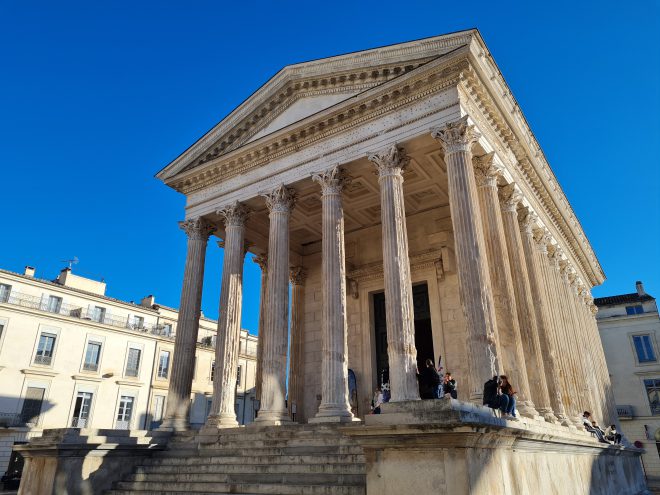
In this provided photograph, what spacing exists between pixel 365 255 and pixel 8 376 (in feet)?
68.1

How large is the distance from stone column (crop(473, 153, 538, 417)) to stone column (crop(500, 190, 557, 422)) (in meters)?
0.65

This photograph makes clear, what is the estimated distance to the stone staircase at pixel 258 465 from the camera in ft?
31.3

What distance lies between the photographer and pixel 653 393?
113 ft

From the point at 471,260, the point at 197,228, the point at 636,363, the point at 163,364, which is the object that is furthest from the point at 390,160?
the point at 636,363

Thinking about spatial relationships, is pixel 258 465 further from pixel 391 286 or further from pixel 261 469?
pixel 391 286

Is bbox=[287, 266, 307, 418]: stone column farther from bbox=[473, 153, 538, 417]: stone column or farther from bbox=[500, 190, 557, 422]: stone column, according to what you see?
bbox=[473, 153, 538, 417]: stone column

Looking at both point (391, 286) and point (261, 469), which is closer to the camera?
point (261, 469)

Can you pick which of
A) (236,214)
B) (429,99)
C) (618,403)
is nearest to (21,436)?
(236,214)

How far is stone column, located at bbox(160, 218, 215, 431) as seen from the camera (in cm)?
1512

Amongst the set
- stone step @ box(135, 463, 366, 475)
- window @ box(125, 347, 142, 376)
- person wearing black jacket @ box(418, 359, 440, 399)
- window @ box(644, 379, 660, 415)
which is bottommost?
stone step @ box(135, 463, 366, 475)

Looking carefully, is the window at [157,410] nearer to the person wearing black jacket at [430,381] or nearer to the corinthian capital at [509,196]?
the person wearing black jacket at [430,381]

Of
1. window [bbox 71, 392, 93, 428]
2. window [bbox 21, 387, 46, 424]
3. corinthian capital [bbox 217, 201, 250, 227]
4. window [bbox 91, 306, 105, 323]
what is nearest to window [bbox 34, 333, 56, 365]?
window [bbox 21, 387, 46, 424]

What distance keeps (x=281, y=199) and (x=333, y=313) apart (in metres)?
4.51

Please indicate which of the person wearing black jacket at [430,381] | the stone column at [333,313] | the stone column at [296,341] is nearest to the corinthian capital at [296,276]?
the stone column at [296,341]
